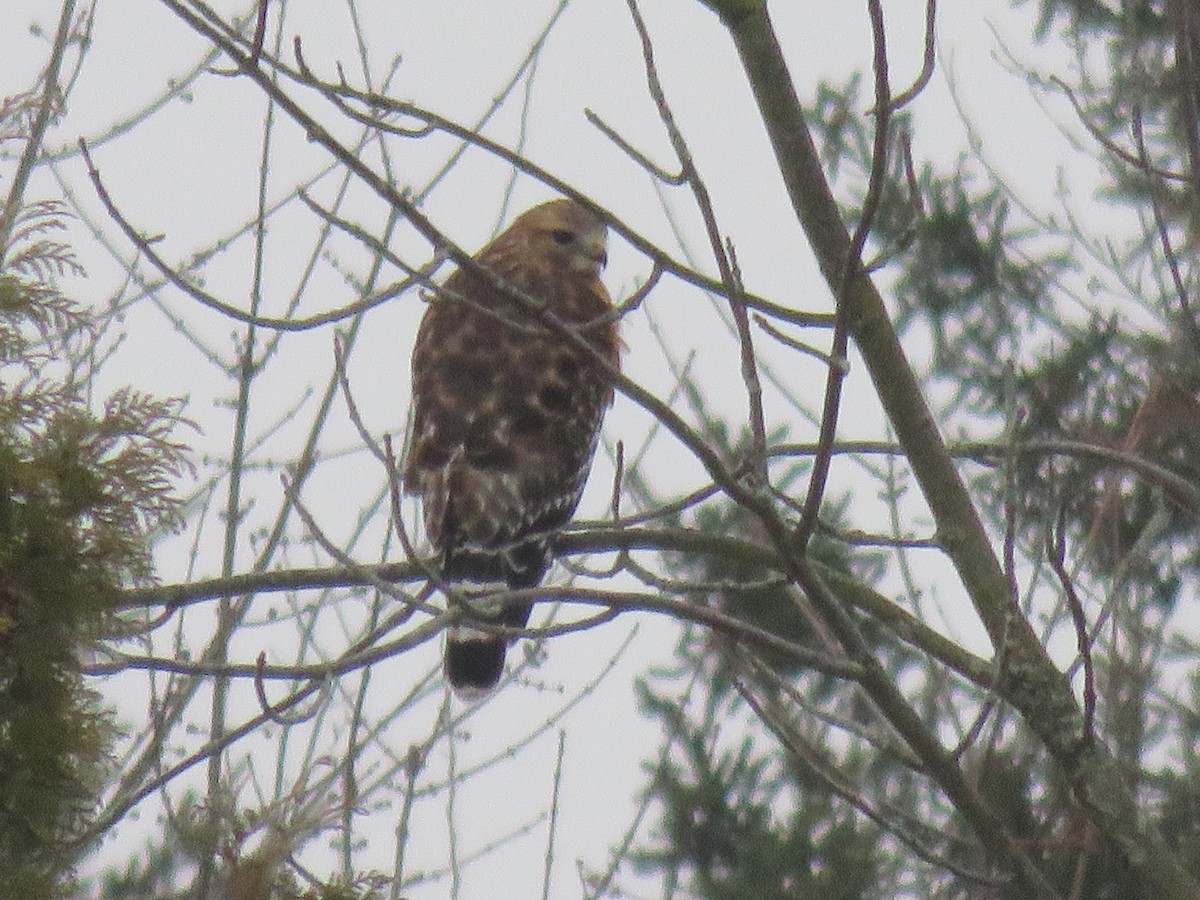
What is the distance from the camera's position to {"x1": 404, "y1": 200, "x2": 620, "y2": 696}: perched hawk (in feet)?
15.3

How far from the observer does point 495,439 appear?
16.3 ft

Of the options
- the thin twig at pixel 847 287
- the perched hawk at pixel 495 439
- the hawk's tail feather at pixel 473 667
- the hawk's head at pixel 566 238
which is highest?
the hawk's head at pixel 566 238

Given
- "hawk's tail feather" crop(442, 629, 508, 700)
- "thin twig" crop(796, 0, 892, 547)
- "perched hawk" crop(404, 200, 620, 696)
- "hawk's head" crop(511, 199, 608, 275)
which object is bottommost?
"thin twig" crop(796, 0, 892, 547)

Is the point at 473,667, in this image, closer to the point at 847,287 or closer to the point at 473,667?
the point at 473,667

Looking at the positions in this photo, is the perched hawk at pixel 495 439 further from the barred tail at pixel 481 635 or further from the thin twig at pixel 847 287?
the thin twig at pixel 847 287

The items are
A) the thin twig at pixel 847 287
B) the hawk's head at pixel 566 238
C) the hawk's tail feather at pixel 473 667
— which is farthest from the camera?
the hawk's head at pixel 566 238

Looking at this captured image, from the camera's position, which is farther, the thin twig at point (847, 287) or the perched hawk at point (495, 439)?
the perched hawk at point (495, 439)

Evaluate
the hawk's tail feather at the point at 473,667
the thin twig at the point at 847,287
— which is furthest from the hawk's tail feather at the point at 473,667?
the thin twig at the point at 847,287

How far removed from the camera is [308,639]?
15.3ft

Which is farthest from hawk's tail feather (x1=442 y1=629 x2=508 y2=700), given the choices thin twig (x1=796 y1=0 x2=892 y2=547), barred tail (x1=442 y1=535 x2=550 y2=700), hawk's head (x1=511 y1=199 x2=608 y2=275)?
thin twig (x1=796 y1=0 x2=892 y2=547)

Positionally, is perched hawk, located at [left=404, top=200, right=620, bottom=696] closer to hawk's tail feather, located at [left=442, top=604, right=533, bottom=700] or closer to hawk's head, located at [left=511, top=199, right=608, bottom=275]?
hawk's tail feather, located at [left=442, top=604, right=533, bottom=700]

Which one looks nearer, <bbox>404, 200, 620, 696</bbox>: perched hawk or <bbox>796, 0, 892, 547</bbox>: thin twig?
<bbox>796, 0, 892, 547</bbox>: thin twig

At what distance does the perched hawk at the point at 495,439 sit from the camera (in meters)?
4.65

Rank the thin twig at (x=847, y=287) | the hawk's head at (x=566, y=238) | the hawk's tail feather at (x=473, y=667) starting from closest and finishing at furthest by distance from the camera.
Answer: the thin twig at (x=847, y=287), the hawk's tail feather at (x=473, y=667), the hawk's head at (x=566, y=238)
